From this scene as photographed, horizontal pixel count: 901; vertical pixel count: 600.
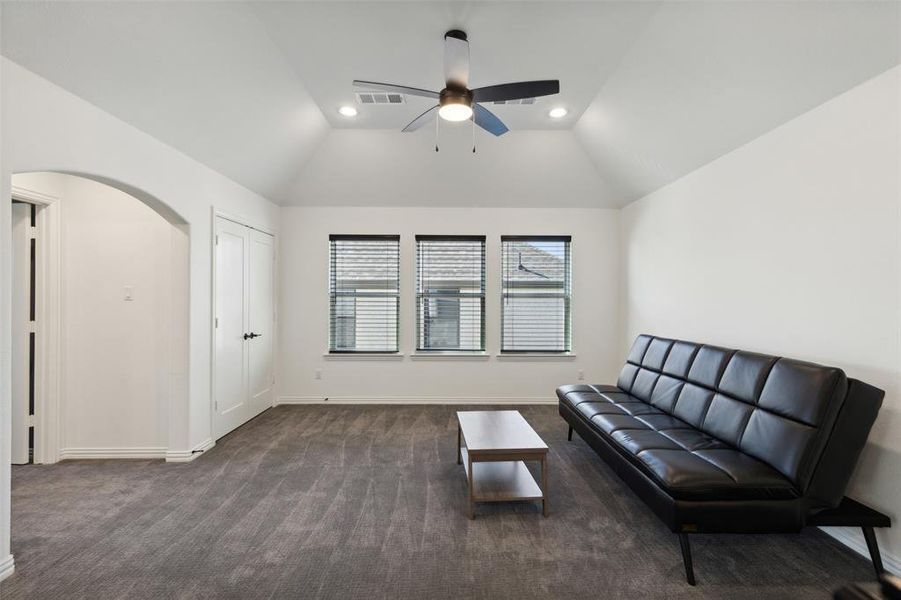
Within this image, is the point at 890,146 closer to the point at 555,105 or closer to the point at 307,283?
the point at 555,105

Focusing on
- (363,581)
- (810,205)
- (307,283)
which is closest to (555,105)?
(810,205)

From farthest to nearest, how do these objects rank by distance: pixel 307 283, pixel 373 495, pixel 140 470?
pixel 307 283 < pixel 140 470 < pixel 373 495

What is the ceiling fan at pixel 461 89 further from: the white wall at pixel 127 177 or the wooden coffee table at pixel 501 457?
the wooden coffee table at pixel 501 457

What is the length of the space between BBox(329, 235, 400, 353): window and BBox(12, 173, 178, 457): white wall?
6.28 feet

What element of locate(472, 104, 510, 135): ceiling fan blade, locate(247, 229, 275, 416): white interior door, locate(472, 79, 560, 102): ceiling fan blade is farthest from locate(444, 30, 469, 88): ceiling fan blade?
locate(247, 229, 275, 416): white interior door

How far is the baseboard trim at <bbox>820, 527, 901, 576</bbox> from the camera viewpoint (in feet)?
6.10

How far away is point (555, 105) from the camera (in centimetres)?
349

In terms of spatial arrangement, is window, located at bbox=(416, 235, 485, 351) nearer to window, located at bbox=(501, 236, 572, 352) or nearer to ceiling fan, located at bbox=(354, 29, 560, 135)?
window, located at bbox=(501, 236, 572, 352)

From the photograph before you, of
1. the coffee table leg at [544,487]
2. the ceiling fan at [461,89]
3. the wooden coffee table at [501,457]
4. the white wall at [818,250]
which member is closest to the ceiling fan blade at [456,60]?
the ceiling fan at [461,89]

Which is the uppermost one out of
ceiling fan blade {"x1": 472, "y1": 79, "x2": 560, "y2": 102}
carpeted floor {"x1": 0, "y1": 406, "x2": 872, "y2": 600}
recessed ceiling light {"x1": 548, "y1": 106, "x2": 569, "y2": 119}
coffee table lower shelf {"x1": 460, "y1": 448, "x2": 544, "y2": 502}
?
recessed ceiling light {"x1": 548, "y1": 106, "x2": 569, "y2": 119}

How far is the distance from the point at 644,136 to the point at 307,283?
408 cm

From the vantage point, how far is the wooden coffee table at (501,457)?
89.8 inches

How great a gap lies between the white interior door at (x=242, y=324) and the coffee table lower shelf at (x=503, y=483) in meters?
2.56

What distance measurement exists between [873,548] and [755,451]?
0.59 m
